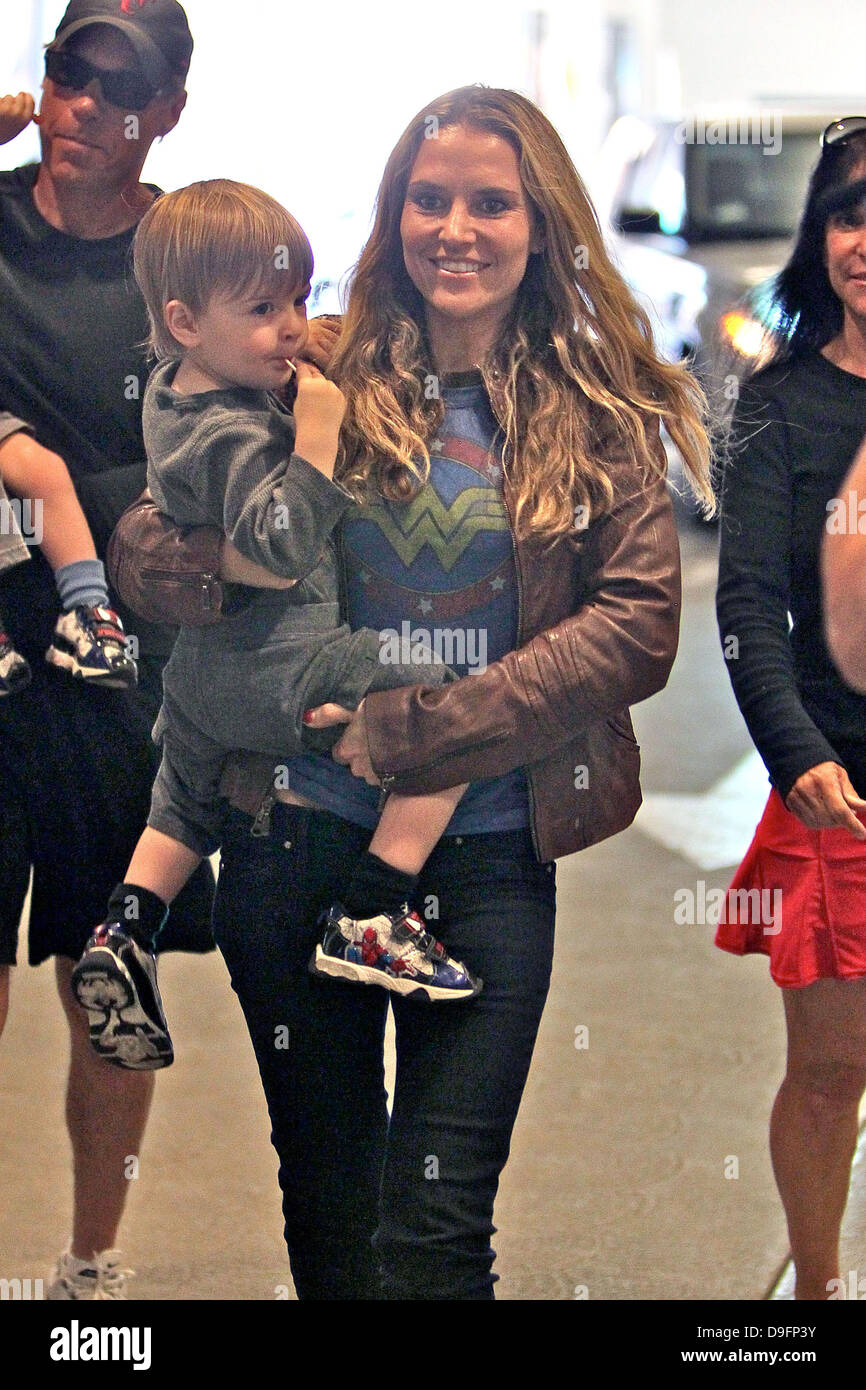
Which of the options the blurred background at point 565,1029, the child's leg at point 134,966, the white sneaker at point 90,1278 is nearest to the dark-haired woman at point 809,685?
the blurred background at point 565,1029

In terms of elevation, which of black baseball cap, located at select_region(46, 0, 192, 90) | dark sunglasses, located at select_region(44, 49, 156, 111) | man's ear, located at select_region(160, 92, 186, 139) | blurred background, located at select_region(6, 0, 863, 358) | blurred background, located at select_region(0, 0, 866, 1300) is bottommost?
blurred background, located at select_region(0, 0, 866, 1300)

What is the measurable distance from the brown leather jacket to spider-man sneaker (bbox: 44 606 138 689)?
290mm

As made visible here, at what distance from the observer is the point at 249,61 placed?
4.63m

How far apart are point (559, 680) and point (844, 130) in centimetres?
94

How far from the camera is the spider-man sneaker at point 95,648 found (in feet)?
8.22

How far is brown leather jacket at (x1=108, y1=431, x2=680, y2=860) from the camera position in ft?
6.96

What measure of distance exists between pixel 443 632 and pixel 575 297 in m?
0.44

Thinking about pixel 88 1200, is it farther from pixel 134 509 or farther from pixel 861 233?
pixel 861 233

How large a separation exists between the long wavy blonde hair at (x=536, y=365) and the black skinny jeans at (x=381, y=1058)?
1.48 feet

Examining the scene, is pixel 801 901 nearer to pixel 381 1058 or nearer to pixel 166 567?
pixel 381 1058

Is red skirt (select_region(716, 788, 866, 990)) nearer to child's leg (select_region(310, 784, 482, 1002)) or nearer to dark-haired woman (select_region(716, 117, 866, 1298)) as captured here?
dark-haired woman (select_region(716, 117, 866, 1298))

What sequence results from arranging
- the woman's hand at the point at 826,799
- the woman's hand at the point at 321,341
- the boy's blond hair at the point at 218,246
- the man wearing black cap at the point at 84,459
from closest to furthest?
the boy's blond hair at the point at 218,246 → the woman's hand at the point at 321,341 → the woman's hand at the point at 826,799 → the man wearing black cap at the point at 84,459

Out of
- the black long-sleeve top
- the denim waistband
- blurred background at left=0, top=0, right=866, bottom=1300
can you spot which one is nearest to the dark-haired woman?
the black long-sleeve top

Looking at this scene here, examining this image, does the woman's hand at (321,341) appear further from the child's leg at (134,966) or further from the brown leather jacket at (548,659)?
the child's leg at (134,966)
